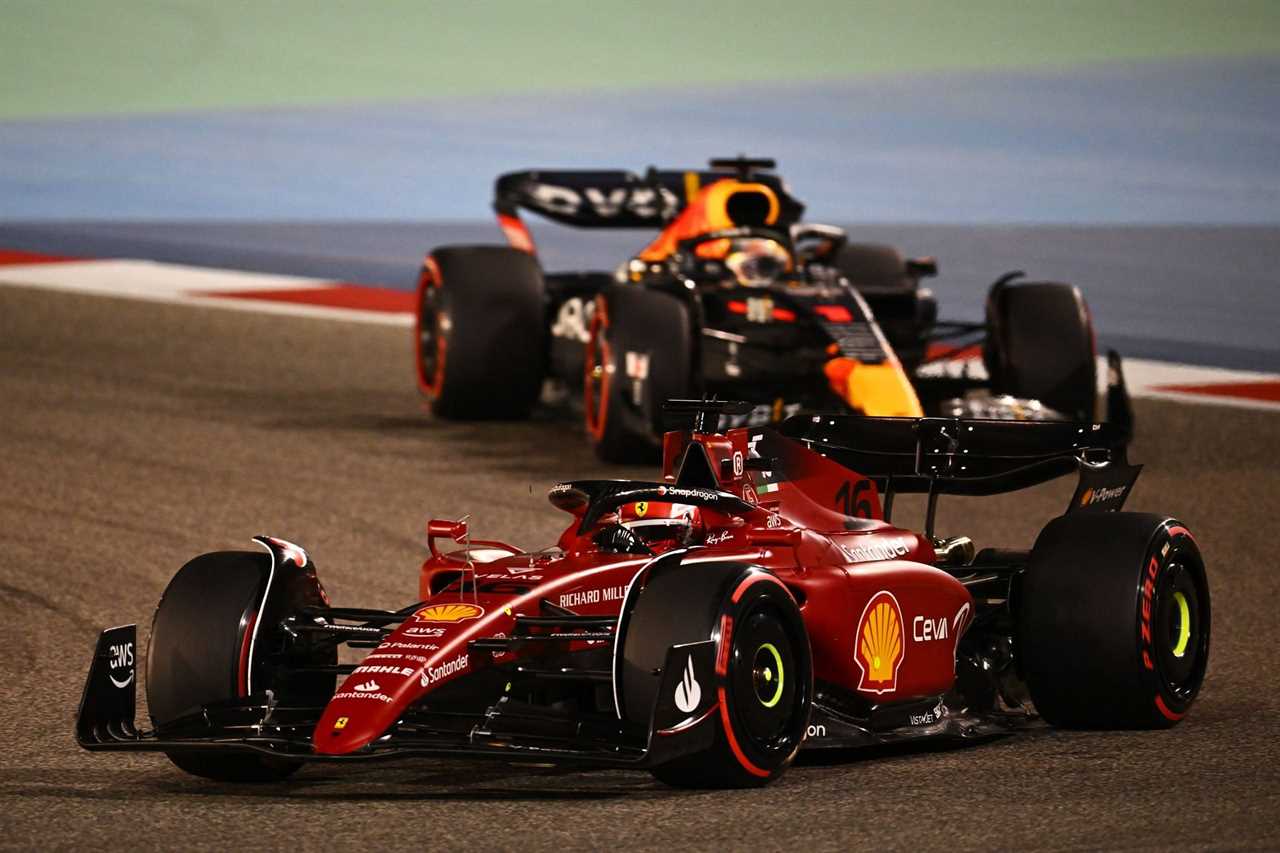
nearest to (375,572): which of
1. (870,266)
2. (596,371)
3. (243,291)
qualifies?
(596,371)

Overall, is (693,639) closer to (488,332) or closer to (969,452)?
(969,452)

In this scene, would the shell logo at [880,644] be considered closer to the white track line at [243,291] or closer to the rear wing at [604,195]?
the rear wing at [604,195]

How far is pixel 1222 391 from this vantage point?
62.4 feet

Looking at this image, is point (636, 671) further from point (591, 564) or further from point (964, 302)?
point (964, 302)

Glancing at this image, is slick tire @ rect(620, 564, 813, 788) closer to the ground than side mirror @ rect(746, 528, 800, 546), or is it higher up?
closer to the ground

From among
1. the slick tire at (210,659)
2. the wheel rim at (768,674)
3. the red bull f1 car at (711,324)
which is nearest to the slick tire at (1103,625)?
the wheel rim at (768,674)

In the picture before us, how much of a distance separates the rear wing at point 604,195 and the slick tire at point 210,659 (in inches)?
378

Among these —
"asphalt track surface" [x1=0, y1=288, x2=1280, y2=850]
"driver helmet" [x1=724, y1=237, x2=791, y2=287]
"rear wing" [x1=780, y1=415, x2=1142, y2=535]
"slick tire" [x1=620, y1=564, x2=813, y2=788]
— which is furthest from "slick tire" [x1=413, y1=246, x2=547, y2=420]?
"slick tire" [x1=620, y1=564, x2=813, y2=788]

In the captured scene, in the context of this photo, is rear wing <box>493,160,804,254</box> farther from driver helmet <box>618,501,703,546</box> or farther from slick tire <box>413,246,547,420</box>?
driver helmet <box>618,501,703,546</box>

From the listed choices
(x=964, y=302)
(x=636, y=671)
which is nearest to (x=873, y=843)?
(x=636, y=671)

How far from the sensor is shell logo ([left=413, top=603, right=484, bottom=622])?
693 centimetres

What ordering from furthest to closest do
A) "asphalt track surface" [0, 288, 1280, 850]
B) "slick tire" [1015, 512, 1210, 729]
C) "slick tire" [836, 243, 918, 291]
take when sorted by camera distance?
"slick tire" [836, 243, 918, 291], "slick tire" [1015, 512, 1210, 729], "asphalt track surface" [0, 288, 1280, 850]

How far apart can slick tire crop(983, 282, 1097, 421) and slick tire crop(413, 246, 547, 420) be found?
318 centimetres

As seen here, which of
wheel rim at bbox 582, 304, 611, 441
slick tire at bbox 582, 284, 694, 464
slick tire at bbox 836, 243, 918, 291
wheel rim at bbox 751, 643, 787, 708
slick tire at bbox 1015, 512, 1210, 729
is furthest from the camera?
slick tire at bbox 836, 243, 918, 291
